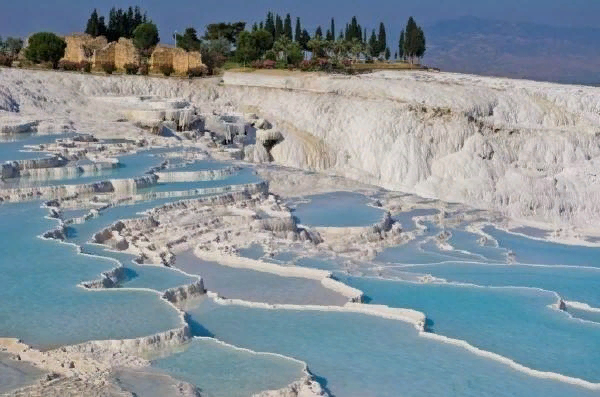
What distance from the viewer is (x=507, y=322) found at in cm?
939

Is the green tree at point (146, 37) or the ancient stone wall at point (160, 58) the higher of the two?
the green tree at point (146, 37)

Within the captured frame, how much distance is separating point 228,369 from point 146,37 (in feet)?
86.7

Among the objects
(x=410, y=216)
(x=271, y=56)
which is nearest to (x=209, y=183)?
(x=410, y=216)

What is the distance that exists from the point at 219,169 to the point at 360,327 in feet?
29.0

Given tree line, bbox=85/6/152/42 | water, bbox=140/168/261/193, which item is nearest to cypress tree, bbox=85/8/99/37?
tree line, bbox=85/6/152/42

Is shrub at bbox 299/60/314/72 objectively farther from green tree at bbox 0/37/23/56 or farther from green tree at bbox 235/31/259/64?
green tree at bbox 0/37/23/56

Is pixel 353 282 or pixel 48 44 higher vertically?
pixel 48 44

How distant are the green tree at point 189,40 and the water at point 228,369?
97.2 feet

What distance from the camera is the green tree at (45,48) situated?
89.4 feet

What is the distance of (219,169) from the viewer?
17078 millimetres

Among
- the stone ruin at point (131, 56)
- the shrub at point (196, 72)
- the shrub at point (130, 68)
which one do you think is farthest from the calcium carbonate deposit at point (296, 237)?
the stone ruin at point (131, 56)

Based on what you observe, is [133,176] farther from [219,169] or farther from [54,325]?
[54,325]

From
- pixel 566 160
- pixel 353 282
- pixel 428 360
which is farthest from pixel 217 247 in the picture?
pixel 566 160

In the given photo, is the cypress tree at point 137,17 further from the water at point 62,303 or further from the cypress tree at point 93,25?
the water at point 62,303
